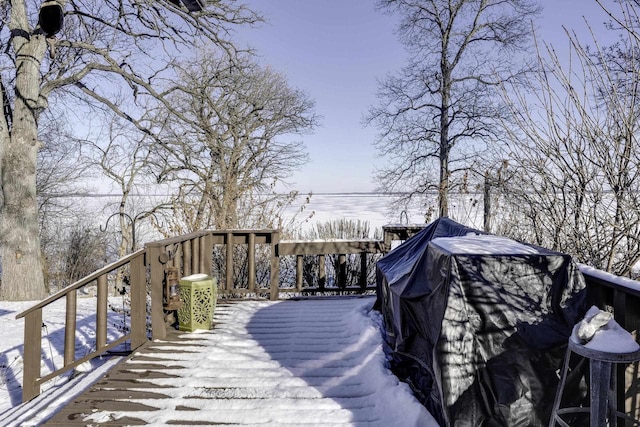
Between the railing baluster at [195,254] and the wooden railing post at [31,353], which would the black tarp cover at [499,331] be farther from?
the railing baluster at [195,254]

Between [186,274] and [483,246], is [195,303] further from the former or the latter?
[483,246]

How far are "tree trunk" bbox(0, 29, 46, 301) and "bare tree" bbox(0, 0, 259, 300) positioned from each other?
17 mm

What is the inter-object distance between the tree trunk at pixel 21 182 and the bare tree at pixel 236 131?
2.75 m

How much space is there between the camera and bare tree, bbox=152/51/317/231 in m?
9.62

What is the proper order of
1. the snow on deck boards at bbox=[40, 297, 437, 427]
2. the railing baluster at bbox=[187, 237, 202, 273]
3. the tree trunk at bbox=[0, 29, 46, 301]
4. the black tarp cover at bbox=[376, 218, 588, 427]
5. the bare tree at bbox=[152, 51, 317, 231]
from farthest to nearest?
the bare tree at bbox=[152, 51, 317, 231], the tree trunk at bbox=[0, 29, 46, 301], the railing baluster at bbox=[187, 237, 202, 273], the snow on deck boards at bbox=[40, 297, 437, 427], the black tarp cover at bbox=[376, 218, 588, 427]

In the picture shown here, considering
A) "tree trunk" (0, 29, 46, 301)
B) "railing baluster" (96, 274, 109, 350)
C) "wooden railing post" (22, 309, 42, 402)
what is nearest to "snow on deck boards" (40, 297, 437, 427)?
"railing baluster" (96, 274, 109, 350)

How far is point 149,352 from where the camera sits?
363cm

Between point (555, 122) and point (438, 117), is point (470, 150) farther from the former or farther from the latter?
point (555, 122)

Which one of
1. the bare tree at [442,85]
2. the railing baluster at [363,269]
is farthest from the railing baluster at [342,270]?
the bare tree at [442,85]

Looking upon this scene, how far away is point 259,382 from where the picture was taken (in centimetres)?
304

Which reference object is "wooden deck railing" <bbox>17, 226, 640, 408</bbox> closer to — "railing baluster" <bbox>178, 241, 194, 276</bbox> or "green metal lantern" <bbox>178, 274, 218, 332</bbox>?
"railing baluster" <bbox>178, 241, 194, 276</bbox>

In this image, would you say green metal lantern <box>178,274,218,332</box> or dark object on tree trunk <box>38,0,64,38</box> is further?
green metal lantern <box>178,274,218,332</box>

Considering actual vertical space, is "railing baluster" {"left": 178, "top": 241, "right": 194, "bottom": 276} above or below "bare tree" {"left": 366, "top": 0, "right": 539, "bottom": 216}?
below

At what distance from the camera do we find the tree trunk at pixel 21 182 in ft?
26.2
